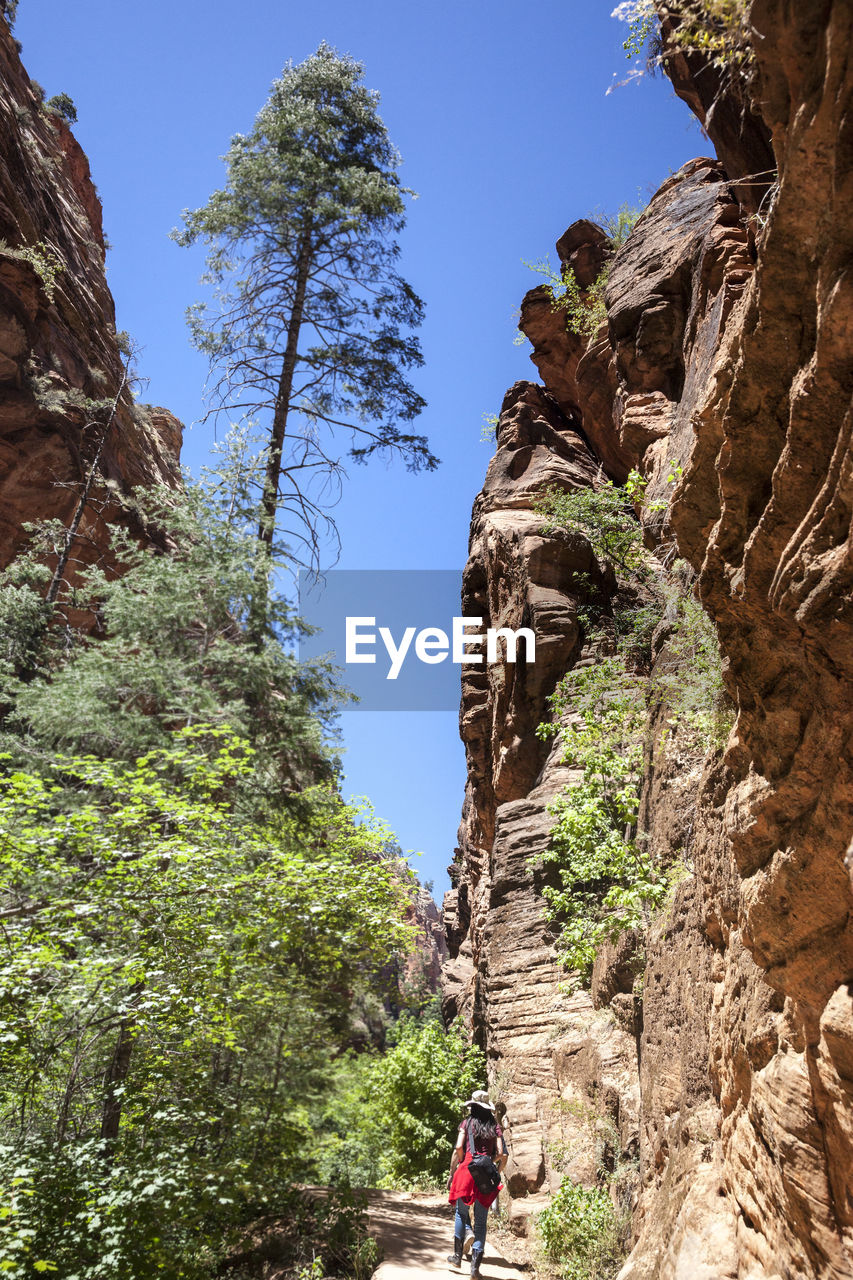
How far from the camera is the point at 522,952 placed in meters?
12.3

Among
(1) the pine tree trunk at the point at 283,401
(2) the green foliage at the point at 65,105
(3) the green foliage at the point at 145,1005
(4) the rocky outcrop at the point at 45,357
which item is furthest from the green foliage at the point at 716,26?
(2) the green foliage at the point at 65,105

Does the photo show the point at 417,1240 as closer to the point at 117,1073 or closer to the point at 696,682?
the point at 117,1073

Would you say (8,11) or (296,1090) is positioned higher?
(8,11)

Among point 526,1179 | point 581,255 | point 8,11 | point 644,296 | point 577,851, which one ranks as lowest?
point 526,1179

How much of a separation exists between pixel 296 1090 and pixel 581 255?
16183 millimetres

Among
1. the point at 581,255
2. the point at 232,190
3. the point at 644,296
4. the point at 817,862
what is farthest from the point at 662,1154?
the point at 232,190

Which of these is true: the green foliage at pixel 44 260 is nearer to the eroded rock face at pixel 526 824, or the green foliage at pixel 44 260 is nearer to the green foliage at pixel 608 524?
the eroded rock face at pixel 526 824

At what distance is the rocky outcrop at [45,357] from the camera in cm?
1953

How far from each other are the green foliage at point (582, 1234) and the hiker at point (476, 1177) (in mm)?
657

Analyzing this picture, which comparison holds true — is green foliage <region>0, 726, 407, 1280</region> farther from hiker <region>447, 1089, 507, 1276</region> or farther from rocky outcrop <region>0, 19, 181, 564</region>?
rocky outcrop <region>0, 19, 181, 564</region>

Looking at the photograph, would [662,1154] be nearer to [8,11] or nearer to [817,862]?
[817,862]

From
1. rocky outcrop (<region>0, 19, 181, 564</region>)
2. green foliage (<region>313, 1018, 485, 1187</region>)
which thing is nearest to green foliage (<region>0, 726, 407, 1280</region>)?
green foliage (<region>313, 1018, 485, 1187</region>)

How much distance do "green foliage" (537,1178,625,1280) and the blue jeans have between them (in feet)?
2.26

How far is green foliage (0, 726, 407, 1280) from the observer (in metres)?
6.02
